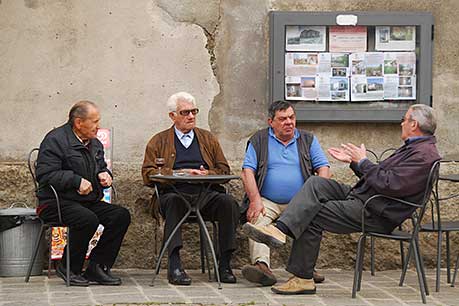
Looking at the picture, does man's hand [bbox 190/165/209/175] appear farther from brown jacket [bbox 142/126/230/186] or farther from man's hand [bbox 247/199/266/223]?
man's hand [bbox 247/199/266/223]

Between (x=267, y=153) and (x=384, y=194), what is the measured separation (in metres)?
1.25

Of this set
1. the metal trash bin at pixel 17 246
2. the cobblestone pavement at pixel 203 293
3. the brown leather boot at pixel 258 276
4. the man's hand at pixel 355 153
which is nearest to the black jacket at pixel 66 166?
the metal trash bin at pixel 17 246

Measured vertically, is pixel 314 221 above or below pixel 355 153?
below

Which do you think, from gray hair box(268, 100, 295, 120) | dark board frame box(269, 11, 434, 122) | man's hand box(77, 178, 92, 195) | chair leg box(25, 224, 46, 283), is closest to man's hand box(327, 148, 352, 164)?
gray hair box(268, 100, 295, 120)

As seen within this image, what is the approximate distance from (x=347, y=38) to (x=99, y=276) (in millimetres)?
2933

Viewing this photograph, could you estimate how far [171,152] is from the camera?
26.0 feet

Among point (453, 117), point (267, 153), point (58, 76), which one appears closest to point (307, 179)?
point (267, 153)

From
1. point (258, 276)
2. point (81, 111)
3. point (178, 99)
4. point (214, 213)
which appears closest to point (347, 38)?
point (178, 99)

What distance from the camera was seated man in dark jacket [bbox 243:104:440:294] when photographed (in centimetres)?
684

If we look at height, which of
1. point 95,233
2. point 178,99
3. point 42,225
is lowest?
point 95,233

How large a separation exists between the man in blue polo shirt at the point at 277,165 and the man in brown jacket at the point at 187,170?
0.20 m

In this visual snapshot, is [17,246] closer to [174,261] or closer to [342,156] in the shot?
[174,261]

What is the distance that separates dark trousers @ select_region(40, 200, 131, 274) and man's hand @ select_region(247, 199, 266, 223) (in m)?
0.94

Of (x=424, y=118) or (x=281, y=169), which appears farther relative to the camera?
(x=281, y=169)
